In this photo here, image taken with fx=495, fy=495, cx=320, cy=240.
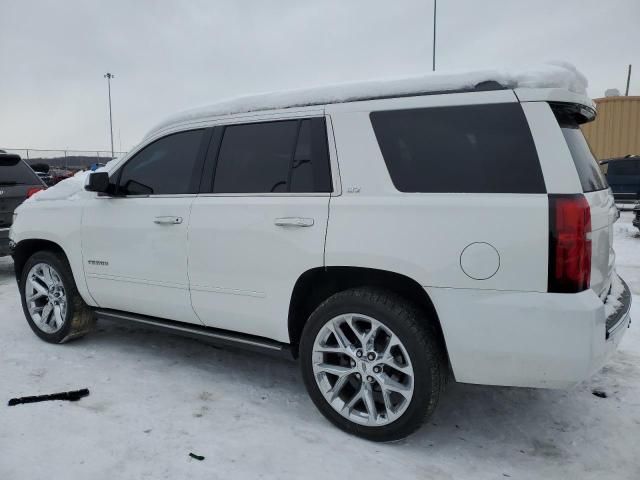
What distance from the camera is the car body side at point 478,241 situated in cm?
229

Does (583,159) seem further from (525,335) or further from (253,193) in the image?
(253,193)

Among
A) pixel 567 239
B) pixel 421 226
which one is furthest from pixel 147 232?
pixel 567 239

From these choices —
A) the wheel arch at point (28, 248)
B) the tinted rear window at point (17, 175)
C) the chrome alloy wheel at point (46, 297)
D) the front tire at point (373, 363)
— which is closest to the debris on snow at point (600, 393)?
the front tire at point (373, 363)

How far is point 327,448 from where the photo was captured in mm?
2727

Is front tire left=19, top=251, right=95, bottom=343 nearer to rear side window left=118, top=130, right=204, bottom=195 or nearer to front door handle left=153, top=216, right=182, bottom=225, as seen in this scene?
rear side window left=118, top=130, right=204, bottom=195

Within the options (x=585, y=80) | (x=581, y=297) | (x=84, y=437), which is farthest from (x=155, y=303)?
(x=585, y=80)

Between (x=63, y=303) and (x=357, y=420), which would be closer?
(x=357, y=420)

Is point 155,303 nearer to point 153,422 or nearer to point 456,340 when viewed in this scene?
point 153,422

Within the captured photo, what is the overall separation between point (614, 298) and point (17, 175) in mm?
7732

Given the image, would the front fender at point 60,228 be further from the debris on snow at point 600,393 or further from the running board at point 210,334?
the debris on snow at point 600,393

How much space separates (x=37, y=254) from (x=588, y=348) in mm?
4264

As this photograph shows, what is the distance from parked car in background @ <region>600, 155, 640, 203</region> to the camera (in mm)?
15875

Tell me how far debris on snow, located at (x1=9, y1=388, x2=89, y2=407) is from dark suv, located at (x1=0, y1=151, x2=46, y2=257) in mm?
4266

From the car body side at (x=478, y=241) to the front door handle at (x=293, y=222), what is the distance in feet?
0.43
